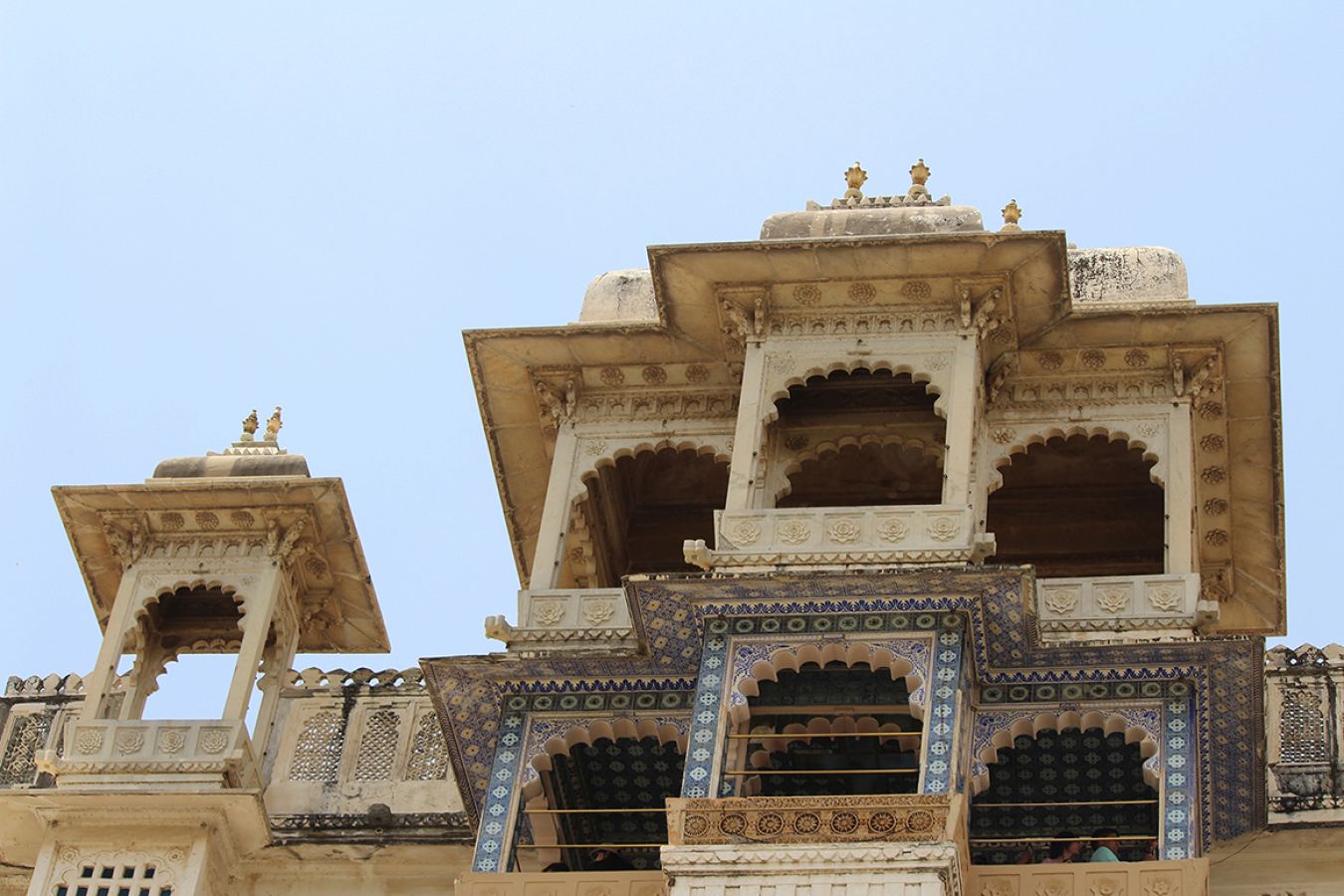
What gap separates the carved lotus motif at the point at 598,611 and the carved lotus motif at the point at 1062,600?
2634 millimetres

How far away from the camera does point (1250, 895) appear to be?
19.3m

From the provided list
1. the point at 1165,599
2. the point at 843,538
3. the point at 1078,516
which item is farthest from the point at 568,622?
the point at 1078,516

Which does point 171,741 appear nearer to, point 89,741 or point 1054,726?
point 89,741

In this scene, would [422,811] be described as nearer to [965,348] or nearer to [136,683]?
[136,683]

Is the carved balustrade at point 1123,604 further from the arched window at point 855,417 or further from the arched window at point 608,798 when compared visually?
the arched window at point 608,798

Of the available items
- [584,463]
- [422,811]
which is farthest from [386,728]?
[584,463]

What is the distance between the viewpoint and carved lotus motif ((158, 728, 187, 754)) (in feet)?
67.3

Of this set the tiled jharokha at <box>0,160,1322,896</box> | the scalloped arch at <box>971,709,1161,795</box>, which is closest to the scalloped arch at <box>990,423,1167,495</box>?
the tiled jharokha at <box>0,160,1322,896</box>

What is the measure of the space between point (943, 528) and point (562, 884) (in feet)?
9.88

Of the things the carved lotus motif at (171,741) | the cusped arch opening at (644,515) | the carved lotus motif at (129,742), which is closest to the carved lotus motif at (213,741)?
the carved lotus motif at (171,741)

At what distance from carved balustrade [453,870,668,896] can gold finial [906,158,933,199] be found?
5297 mm

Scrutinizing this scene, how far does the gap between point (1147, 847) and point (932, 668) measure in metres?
1.99

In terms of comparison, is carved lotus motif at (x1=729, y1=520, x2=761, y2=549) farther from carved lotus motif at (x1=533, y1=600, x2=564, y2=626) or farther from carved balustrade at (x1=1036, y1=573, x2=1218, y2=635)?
carved balustrade at (x1=1036, y1=573, x2=1218, y2=635)

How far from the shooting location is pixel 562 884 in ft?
60.5
